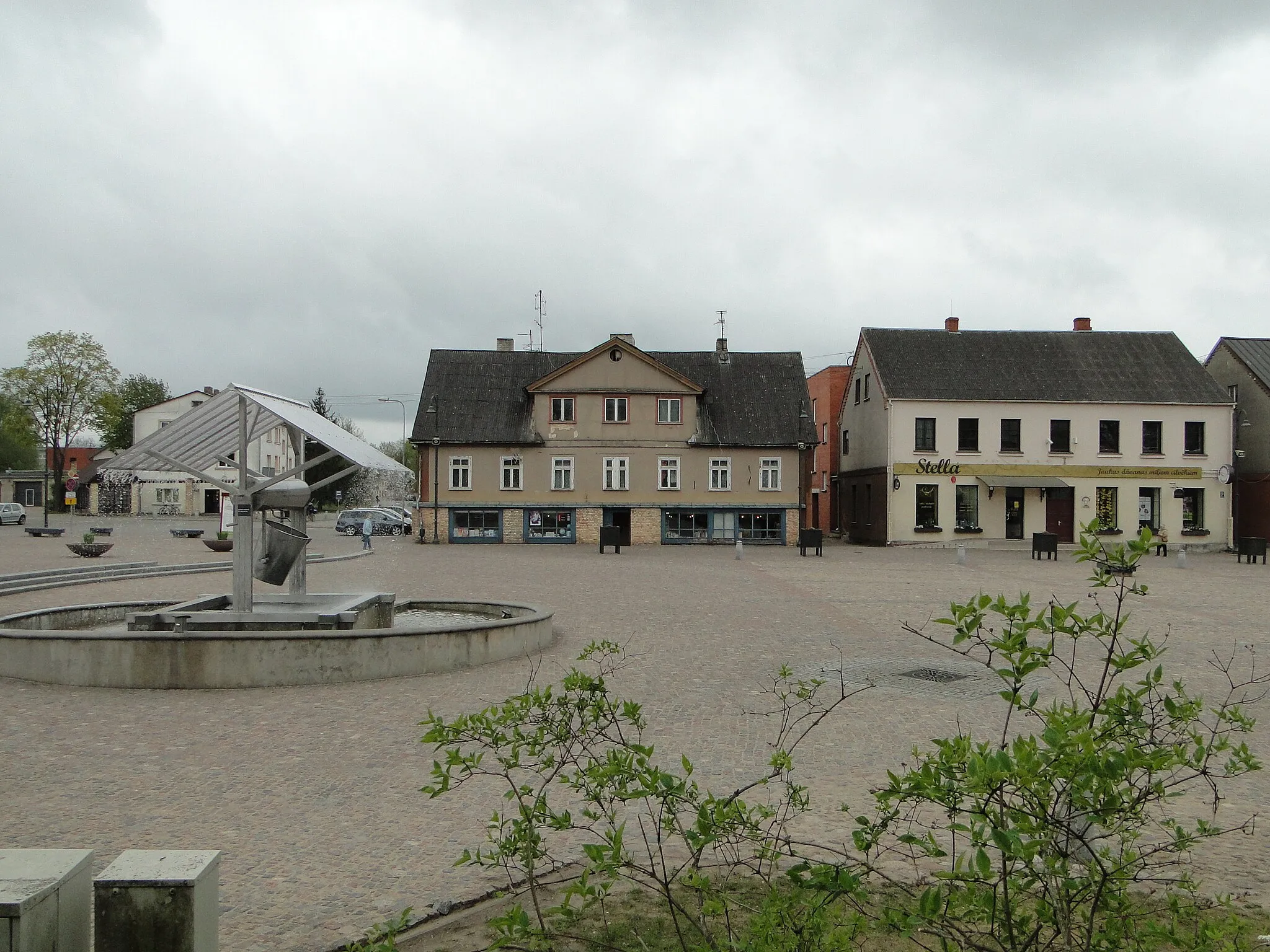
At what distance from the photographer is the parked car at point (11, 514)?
6431cm

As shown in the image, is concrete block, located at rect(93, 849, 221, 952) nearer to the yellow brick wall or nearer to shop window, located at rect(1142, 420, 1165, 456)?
the yellow brick wall

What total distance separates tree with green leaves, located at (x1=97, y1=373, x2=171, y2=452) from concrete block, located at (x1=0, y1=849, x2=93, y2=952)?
82.2m

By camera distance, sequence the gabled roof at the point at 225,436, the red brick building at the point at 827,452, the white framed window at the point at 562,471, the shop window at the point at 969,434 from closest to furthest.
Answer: the gabled roof at the point at 225,436 < the shop window at the point at 969,434 < the white framed window at the point at 562,471 < the red brick building at the point at 827,452

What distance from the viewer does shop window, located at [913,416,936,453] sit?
42.7 m

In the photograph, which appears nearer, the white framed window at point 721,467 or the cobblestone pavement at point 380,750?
the cobblestone pavement at point 380,750

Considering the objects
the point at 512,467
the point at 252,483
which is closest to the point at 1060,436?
the point at 512,467

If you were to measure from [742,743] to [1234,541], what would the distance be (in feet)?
141

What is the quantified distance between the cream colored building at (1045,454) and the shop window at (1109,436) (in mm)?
44

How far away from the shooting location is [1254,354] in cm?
4453

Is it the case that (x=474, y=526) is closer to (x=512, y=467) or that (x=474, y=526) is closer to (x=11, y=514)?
(x=512, y=467)

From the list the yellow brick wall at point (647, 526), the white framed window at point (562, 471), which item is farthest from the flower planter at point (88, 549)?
the yellow brick wall at point (647, 526)

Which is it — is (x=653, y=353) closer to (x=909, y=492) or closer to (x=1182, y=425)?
(x=909, y=492)

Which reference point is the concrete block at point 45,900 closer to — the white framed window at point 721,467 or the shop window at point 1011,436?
the white framed window at point 721,467

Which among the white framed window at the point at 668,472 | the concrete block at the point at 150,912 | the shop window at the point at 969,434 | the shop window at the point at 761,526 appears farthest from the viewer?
the white framed window at the point at 668,472
